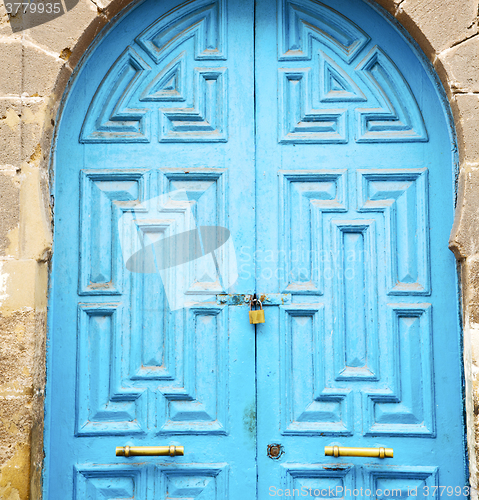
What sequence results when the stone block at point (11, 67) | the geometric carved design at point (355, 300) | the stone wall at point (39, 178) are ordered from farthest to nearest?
the geometric carved design at point (355, 300)
the stone block at point (11, 67)
the stone wall at point (39, 178)

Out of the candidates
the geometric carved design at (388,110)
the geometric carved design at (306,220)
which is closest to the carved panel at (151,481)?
the geometric carved design at (306,220)

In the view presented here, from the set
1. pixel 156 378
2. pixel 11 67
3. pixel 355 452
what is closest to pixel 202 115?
pixel 11 67

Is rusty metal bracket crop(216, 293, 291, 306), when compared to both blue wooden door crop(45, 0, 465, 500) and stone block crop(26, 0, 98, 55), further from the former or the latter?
stone block crop(26, 0, 98, 55)

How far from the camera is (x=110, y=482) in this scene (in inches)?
92.0

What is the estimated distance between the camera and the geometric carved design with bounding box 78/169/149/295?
94.9 inches

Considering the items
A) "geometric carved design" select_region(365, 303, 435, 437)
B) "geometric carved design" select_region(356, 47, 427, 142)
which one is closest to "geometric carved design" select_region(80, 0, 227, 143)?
"geometric carved design" select_region(356, 47, 427, 142)

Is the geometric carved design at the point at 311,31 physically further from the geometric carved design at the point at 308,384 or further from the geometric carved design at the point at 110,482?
the geometric carved design at the point at 110,482

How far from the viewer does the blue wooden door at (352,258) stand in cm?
232

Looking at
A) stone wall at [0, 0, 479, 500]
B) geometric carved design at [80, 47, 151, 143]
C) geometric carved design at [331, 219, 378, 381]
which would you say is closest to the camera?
stone wall at [0, 0, 479, 500]

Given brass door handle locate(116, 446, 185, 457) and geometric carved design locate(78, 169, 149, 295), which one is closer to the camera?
brass door handle locate(116, 446, 185, 457)

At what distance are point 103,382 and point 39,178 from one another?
1.05 metres

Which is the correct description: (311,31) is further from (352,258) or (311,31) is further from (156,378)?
(156,378)

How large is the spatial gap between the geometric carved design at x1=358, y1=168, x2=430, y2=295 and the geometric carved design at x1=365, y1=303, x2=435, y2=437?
0.41 ft

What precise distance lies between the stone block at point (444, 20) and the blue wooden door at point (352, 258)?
7.4 inches
